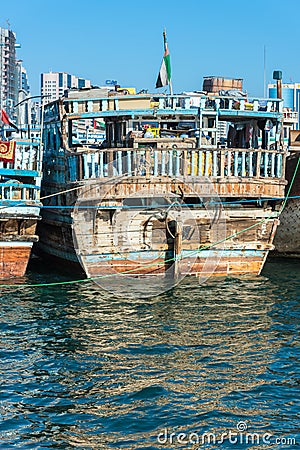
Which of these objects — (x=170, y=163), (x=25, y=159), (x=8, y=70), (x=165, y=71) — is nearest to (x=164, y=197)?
(x=170, y=163)

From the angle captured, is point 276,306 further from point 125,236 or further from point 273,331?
point 125,236

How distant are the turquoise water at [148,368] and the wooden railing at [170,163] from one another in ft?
8.47

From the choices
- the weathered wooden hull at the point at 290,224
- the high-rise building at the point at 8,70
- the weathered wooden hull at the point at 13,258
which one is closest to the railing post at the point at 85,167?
the weathered wooden hull at the point at 13,258

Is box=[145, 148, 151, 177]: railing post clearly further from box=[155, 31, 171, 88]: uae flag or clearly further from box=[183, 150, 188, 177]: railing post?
box=[155, 31, 171, 88]: uae flag

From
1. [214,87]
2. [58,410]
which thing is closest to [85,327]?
[58,410]

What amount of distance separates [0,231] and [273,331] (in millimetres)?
6518

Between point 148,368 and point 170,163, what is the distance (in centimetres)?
605

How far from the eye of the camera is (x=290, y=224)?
20.7 metres

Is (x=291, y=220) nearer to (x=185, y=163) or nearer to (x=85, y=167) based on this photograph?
(x=185, y=163)

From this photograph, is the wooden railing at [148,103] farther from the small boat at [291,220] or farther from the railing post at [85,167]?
the small boat at [291,220]

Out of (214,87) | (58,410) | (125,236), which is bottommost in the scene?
(58,410)

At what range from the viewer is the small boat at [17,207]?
1552 cm

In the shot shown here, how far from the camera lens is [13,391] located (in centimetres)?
952

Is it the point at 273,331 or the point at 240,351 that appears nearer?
the point at 240,351
